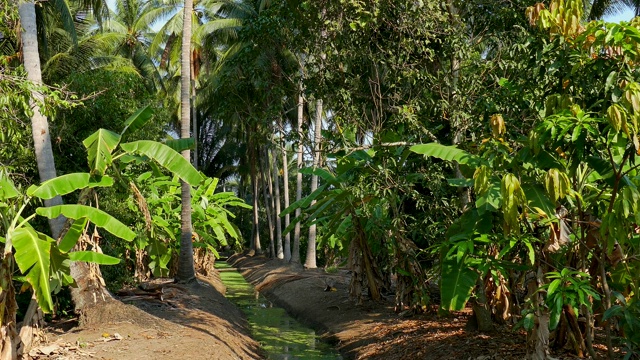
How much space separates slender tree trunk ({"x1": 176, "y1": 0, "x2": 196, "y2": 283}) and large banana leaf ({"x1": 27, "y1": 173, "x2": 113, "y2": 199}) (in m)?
8.12

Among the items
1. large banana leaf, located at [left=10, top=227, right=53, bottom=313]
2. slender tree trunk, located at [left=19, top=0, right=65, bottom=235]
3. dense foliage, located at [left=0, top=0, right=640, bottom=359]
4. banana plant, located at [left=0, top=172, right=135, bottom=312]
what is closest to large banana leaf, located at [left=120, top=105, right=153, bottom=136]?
dense foliage, located at [left=0, top=0, right=640, bottom=359]

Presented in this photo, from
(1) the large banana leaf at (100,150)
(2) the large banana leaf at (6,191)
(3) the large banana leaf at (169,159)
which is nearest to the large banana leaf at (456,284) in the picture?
(3) the large banana leaf at (169,159)

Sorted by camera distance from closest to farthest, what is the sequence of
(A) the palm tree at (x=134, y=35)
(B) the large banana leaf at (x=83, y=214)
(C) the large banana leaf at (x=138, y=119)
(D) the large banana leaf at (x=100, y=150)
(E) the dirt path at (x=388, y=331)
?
(B) the large banana leaf at (x=83, y=214), (D) the large banana leaf at (x=100, y=150), (E) the dirt path at (x=388, y=331), (C) the large banana leaf at (x=138, y=119), (A) the palm tree at (x=134, y=35)

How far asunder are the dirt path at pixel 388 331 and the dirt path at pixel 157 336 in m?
2.00

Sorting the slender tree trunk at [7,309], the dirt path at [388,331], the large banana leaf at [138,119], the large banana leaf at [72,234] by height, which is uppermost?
the large banana leaf at [138,119]

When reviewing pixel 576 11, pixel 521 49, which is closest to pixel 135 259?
pixel 521 49

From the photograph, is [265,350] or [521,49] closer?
[521,49]

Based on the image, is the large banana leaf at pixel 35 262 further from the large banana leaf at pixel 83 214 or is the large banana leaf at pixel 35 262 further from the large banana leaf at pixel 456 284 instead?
the large banana leaf at pixel 456 284

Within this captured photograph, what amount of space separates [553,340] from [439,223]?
275 cm

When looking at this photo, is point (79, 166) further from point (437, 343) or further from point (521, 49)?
point (521, 49)

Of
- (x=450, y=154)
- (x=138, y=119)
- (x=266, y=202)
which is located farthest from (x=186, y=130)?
(x=266, y=202)

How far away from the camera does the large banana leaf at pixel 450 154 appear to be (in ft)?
25.2

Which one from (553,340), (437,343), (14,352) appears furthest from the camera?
(437,343)

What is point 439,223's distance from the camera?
1041 centimetres
